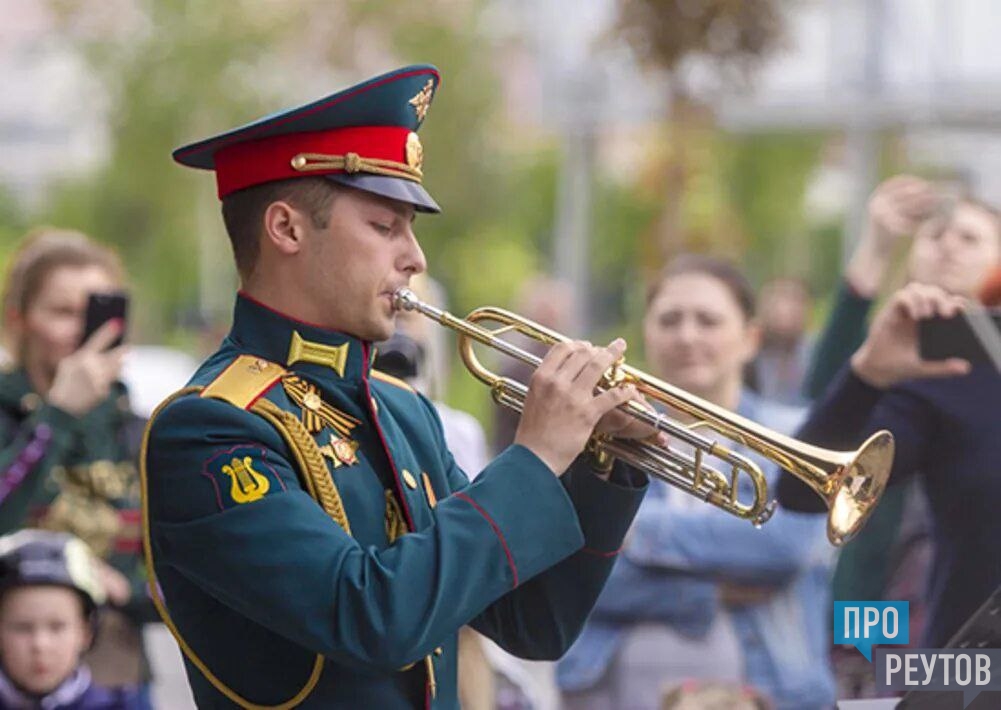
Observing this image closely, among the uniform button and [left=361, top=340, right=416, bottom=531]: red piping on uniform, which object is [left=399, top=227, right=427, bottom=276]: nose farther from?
the uniform button

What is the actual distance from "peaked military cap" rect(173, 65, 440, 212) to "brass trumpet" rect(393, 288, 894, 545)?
25 cm

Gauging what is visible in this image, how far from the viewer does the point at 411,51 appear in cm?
2566

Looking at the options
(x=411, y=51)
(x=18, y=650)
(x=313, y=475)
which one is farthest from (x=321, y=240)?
(x=411, y=51)

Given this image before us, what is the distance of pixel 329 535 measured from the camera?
8.87 ft

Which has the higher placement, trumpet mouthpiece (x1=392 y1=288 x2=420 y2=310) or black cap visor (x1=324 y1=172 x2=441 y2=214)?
black cap visor (x1=324 y1=172 x2=441 y2=214)

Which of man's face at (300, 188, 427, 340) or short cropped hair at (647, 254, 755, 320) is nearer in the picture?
man's face at (300, 188, 427, 340)

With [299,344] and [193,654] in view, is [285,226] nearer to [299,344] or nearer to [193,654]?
[299,344]

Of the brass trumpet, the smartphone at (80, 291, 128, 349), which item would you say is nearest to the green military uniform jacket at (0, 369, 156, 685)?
the smartphone at (80, 291, 128, 349)

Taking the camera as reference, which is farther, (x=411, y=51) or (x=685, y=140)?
(x=411, y=51)

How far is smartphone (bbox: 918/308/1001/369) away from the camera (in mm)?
4055

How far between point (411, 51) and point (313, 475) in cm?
2322

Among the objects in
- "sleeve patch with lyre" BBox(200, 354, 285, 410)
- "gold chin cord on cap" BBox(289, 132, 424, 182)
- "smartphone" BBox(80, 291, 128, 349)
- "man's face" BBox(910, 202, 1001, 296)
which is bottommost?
"smartphone" BBox(80, 291, 128, 349)

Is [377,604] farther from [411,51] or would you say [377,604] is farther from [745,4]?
[411,51]

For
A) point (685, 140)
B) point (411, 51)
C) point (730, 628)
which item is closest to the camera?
point (730, 628)
